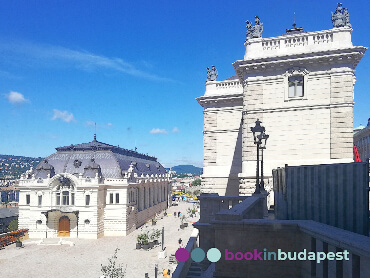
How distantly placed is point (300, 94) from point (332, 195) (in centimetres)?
1388

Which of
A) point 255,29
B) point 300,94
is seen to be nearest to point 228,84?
point 255,29

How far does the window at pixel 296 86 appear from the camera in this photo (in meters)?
20.2

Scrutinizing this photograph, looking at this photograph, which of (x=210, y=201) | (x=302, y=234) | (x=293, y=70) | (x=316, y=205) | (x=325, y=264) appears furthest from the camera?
(x=293, y=70)

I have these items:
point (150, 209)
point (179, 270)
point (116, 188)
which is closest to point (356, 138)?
point (150, 209)

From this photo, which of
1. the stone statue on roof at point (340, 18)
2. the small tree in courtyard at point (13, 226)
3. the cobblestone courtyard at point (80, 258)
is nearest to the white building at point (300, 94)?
the stone statue on roof at point (340, 18)

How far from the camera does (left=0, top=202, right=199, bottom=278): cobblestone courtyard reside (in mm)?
28797

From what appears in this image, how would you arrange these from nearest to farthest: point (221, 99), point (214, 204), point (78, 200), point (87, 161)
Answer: point (214, 204), point (221, 99), point (78, 200), point (87, 161)

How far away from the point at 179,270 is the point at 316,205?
12.3 meters

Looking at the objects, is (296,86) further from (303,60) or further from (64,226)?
(64,226)

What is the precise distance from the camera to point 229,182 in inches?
1079

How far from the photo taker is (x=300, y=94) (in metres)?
20.2

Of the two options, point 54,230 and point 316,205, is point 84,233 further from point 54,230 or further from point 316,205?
point 316,205

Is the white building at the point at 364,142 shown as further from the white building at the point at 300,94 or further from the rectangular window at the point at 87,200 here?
the white building at the point at 300,94

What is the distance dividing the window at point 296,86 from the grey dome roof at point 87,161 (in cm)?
3317
